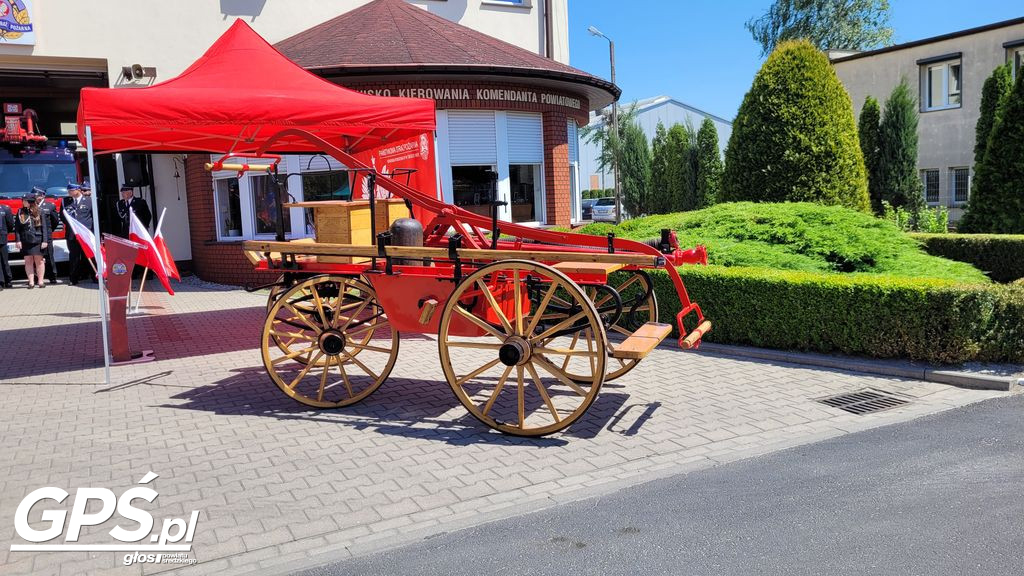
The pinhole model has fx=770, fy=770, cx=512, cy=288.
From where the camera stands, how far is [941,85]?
92.5ft

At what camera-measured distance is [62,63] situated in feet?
52.4

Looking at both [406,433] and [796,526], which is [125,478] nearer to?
[406,433]

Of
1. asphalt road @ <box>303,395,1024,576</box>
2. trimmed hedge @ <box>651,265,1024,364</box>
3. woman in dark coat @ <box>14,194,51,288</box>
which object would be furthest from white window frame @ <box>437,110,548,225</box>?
asphalt road @ <box>303,395,1024,576</box>

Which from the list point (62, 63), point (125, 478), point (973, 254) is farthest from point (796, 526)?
point (62, 63)

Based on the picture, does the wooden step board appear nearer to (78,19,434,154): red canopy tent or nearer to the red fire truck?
(78,19,434,154): red canopy tent

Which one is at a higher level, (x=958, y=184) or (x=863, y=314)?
(x=958, y=184)

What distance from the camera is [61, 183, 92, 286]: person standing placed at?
49.5 feet

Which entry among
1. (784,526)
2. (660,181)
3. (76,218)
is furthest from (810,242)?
(660,181)

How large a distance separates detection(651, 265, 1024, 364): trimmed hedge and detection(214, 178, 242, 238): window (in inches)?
390

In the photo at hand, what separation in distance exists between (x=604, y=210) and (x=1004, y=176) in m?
27.4

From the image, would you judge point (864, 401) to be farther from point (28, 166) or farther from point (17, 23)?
point (28, 166)

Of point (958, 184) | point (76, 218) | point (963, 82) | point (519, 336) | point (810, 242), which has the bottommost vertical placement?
point (519, 336)

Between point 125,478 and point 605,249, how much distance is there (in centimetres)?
382

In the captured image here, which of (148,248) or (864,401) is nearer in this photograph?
(864,401)
